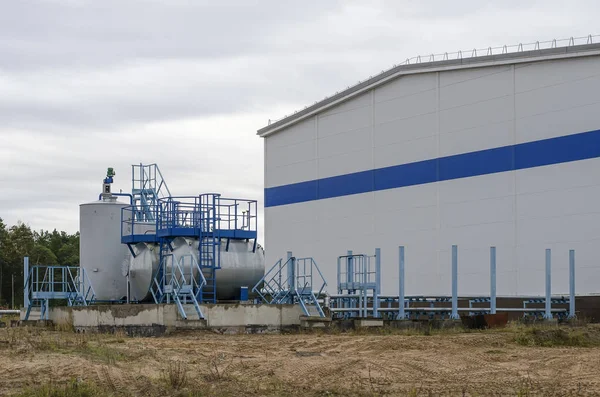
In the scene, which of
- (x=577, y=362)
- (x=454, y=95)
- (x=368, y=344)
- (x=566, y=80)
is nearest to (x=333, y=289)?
(x=454, y=95)

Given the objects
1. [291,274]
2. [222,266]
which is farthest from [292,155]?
[291,274]

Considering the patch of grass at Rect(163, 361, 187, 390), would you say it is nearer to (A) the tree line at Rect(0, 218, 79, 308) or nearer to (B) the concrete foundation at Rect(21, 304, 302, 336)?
(B) the concrete foundation at Rect(21, 304, 302, 336)

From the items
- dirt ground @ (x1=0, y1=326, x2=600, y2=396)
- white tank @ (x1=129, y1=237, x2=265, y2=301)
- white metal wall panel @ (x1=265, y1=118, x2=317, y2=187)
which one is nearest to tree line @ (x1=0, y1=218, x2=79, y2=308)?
white metal wall panel @ (x1=265, y1=118, x2=317, y2=187)

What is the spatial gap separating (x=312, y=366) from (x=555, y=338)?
8383 mm

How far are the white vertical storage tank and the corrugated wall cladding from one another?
10.4m

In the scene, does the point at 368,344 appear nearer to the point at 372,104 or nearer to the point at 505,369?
the point at 505,369

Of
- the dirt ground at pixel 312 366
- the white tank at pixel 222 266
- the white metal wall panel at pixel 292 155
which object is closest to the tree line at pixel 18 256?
the white metal wall panel at pixel 292 155

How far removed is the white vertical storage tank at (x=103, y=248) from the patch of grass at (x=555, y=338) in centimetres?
1528

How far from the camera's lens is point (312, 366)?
55.8 feet

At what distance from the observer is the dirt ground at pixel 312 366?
1458cm

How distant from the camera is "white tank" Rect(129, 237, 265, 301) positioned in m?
30.4

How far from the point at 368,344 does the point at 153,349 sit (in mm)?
4953

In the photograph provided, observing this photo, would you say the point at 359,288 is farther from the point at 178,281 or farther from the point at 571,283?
the point at 571,283

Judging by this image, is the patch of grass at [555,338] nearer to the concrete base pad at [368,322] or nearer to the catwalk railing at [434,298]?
the concrete base pad at [368,322]
